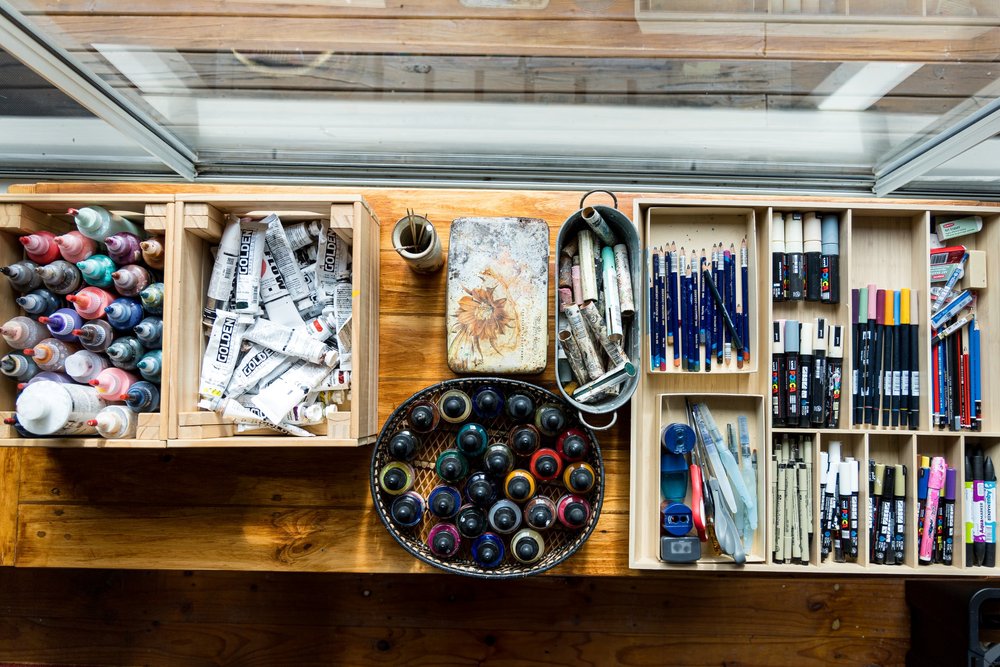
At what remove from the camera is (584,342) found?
1.34 meters

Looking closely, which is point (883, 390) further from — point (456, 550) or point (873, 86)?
point (456, 550)

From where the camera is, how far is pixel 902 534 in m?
1.41

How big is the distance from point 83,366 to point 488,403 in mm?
837

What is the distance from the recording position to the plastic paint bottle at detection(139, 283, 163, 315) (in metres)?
1.26

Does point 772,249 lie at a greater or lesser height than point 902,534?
greater

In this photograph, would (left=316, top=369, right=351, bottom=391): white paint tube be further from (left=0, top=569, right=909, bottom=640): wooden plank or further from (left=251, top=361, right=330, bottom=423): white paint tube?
(left=0, top=569, right=909, bottom=640): wooden plank

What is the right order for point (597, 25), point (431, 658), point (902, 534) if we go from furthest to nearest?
point (431, 658) < point (902, 534) < point (597, 25)

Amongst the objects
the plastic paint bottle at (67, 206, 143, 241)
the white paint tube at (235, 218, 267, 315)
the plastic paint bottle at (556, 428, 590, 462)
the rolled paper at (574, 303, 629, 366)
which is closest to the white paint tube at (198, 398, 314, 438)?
the white paint tube at (235, 218, 267, 315)

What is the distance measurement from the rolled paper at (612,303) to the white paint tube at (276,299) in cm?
69

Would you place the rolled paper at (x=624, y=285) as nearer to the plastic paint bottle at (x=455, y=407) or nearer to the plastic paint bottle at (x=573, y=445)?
the plastic paint bottle at (x=573, y=445)

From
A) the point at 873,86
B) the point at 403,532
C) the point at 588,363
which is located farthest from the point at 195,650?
the point at 873,86

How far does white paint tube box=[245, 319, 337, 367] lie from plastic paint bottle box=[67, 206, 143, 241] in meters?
0.35

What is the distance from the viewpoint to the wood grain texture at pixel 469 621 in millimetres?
1701

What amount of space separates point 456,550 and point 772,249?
3.36 feet
